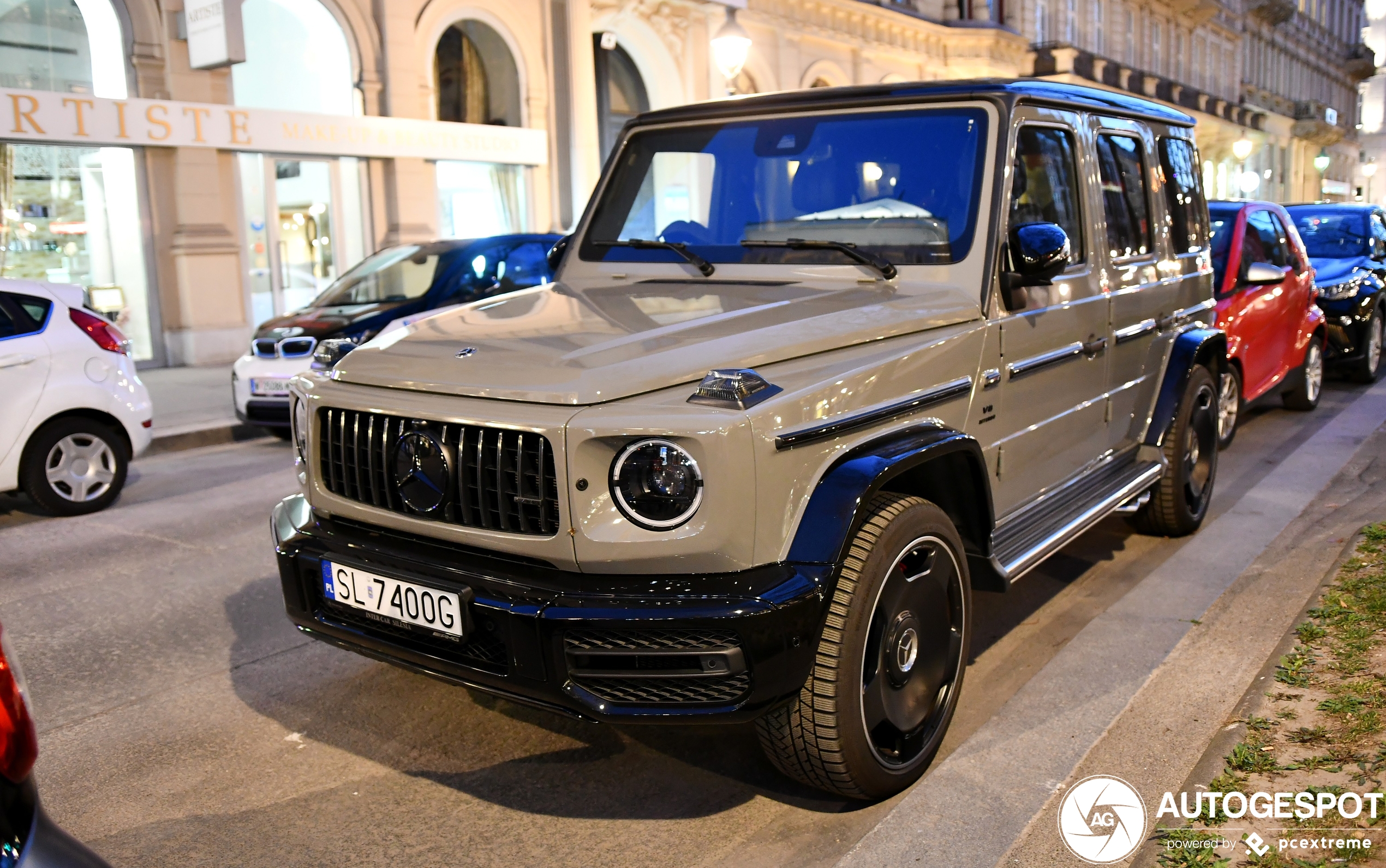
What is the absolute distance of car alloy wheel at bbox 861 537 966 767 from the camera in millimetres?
3127

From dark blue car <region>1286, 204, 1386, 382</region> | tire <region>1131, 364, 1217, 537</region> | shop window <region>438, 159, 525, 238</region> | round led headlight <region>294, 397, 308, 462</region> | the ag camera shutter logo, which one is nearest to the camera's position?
the ag camera shutter logo

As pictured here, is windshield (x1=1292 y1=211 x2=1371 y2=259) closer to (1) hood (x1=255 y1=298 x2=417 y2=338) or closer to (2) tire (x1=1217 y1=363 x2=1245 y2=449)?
(2) tire (x1=1217 y1=363 x2=1245 y2=449)

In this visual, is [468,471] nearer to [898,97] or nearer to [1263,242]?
[898,97]

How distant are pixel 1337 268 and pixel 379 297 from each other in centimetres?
905

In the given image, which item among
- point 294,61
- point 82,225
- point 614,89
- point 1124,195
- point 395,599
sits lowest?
point 395,599

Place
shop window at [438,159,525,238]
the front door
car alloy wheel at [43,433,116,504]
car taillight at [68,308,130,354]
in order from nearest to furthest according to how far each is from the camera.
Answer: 1. the front door
2. car alloy wheel at [43,433,116,504]
3. car taillight at [68,308,130,354]
4. shop window at [438,159,525,238]

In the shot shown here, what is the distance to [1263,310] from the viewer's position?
8.08 m

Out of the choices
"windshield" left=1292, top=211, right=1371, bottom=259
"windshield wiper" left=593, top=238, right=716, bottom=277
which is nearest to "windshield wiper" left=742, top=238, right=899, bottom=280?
"windshield wiper" left=593, top=238, right=716, bottom=277

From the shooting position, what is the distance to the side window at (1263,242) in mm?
8453

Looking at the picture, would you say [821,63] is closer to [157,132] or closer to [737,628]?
[157,132]

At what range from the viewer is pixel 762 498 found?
284 centimetres

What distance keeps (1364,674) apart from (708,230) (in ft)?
8.62

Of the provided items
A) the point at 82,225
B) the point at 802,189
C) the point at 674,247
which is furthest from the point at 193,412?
the point at 802,189

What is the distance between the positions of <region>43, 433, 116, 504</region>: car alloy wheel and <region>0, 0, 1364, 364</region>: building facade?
2589 mm
